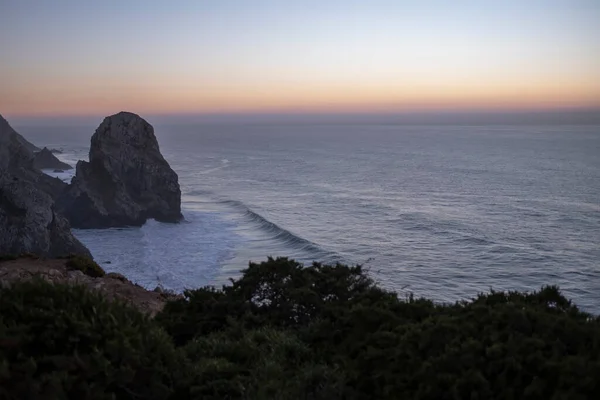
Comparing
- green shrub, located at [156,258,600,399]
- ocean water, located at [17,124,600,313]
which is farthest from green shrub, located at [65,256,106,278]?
green shrub, located at [156,258,600,399]

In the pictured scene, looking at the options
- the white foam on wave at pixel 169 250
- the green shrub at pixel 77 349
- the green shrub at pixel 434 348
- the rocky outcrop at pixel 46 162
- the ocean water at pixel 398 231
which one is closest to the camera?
the green shrub at pixel 77 349

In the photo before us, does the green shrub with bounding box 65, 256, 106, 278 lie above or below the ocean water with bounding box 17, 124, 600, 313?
above

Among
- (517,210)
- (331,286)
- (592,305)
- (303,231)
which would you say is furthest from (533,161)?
(331,286)

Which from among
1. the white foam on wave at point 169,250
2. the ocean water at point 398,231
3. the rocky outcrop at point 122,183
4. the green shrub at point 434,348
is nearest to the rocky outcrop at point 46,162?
the ocean water at point 398,231

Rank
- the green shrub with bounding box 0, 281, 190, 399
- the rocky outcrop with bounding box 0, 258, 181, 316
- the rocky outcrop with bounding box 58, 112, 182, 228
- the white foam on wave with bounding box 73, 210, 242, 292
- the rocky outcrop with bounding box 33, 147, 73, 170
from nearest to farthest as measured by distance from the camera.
A: the green shrub with bounding box 0, 281, 190, 399 → the rocky outcrop with bounding box 0, 258, 181, 316 → the white foam on wave with bounding box 73, 210, 242, 292 → the rocky outcrop with bounding box 58, 112, 182, 228 → the rocky outcrop with bounding box 33, 147, 73, 170

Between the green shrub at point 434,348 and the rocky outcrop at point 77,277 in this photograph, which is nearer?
the green shrub at point 434,348

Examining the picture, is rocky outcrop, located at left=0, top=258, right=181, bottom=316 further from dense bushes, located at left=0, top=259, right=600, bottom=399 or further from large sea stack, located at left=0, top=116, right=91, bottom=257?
large sea stack, located at left=0, top=116, right=91, bottom=257

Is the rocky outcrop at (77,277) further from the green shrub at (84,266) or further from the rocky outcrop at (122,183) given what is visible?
the rocky outcrop at (122,183)
